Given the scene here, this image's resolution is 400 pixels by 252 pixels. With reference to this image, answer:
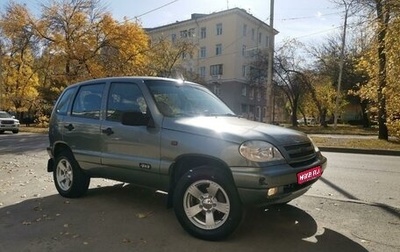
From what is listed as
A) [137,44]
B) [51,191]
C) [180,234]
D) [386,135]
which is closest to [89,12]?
[137,44]

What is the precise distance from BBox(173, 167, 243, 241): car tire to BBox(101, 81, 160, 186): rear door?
56 cm

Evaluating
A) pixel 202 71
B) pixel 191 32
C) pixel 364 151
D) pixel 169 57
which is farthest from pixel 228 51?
pixel 364 151

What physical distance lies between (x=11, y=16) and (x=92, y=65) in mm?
7261

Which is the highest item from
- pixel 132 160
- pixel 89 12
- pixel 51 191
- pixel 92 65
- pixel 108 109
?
pixel 89 12

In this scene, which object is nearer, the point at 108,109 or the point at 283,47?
the point at 108,109

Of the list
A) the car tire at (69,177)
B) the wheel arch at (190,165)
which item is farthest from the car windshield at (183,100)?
the car tire at (69,177)

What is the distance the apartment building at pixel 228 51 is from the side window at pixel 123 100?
1858 inches

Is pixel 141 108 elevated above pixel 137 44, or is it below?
below

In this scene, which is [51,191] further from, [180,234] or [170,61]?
[170,61]

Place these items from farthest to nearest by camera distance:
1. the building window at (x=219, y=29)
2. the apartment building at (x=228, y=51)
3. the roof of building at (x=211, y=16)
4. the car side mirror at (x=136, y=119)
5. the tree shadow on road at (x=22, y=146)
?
the building window at (x=219, y=29) < the apartment building at (x=228, y=51) < the roof of building at (x=211, y=16) < the tree shadow on road at (x=22, y=146) < the car side mirror at (x=136, y=119)

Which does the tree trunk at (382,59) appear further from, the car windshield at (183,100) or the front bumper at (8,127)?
the front bumper at (8,127)

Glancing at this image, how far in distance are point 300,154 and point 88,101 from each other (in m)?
3.32

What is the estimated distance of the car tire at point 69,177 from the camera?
6.00 m

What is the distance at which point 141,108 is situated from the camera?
504 centimetres
